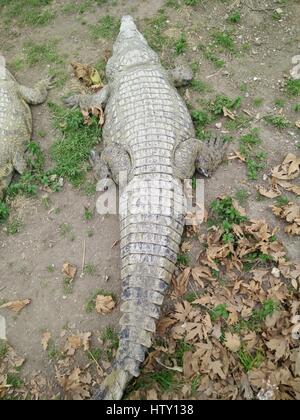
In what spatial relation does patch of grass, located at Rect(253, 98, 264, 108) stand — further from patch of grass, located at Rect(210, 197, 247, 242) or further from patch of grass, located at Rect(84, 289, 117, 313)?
patch of grass, located at Rect(84, 289, 117, 313)

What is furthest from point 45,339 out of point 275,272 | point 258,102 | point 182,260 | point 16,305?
point 258,102

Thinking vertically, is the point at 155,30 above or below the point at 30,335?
above

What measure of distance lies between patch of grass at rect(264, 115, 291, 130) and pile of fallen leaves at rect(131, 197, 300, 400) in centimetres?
155

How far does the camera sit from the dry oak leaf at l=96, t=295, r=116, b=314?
4.91m

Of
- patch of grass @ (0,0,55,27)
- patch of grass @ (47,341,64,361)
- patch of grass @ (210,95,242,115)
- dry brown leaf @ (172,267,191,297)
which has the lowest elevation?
patch of grass @ (47,341,64,361)

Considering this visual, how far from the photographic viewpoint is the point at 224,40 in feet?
23.2

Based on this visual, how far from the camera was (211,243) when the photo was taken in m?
5.14

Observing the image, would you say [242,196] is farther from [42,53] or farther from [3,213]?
[42,53]

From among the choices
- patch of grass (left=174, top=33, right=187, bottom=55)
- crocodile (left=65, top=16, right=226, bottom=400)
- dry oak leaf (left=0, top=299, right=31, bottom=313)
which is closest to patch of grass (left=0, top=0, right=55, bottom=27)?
crocodile (left=65, top=16, right=226, bottom=400)

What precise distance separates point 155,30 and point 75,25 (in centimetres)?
150

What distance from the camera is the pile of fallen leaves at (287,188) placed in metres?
5.11

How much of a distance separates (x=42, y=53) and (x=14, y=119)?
184 cm
